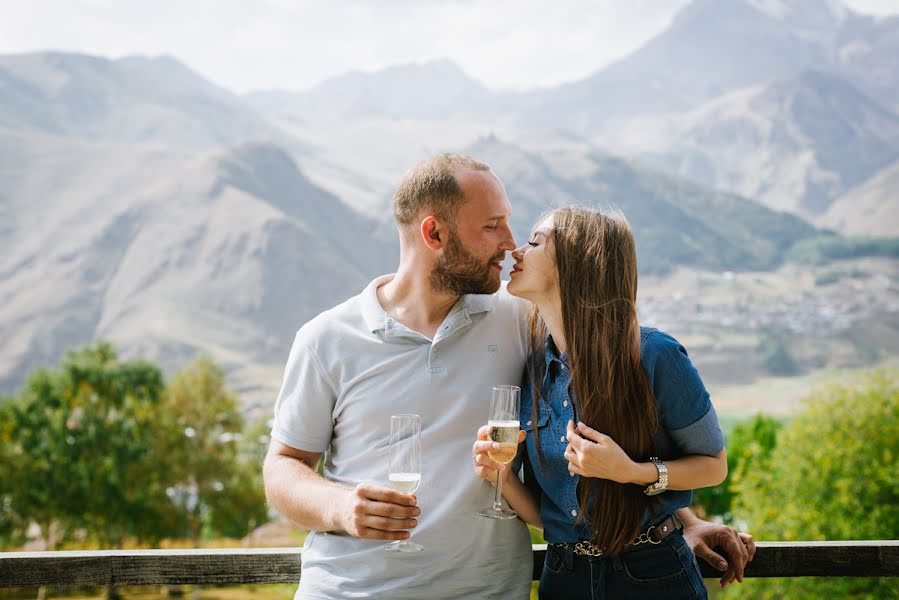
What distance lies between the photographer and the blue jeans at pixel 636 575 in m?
2.13

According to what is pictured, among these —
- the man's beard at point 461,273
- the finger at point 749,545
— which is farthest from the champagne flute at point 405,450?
the finger at point 749,545

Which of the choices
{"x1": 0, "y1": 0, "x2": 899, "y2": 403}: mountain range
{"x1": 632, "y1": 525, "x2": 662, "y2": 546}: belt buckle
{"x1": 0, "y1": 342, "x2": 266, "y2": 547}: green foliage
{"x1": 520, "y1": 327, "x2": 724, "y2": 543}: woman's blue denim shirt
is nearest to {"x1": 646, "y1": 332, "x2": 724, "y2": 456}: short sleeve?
{"x1": 520, "y1": 327, "x2": 724, "y2": 543}: woman's blue denim shirt

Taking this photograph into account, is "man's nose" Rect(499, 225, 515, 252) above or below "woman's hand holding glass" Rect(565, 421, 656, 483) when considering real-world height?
above

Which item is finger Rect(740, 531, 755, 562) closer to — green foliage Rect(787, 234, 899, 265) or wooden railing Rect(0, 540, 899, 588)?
wooden railing Rect(0, 540, 899, 588)

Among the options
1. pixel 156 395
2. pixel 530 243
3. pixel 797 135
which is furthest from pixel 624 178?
pixel 530 243

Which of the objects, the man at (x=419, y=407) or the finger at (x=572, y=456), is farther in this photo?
the man at (x=419, y=407)

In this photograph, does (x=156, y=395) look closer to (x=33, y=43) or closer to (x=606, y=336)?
(x=606, y=336)

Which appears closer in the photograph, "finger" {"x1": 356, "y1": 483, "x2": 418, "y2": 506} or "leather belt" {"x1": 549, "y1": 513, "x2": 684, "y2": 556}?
"finger" {"x1": 356, "y1": 483, "x2": 418, "y2": 506}

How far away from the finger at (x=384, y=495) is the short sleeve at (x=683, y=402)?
2.21 feet

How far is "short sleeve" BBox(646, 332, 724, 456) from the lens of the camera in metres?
2.15

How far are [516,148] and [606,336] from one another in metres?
138

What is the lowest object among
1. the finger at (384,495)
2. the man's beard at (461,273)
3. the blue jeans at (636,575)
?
the blue jeans at (636,575)

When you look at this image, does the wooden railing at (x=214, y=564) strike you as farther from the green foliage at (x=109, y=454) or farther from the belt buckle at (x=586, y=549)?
the green foliage at (x=109, y=454)

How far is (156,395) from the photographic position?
152 ft
